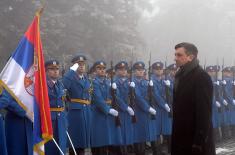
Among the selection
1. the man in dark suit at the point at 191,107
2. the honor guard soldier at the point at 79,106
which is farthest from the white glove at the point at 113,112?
the man in dark suit at the point at 191,107

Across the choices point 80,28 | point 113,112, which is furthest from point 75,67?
point 80,28

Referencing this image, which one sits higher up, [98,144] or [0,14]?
[0,14]

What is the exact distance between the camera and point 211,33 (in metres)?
39.5

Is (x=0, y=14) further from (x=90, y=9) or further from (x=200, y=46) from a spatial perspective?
(x=200, y=46)

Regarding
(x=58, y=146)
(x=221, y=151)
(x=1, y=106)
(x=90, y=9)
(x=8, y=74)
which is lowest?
(x=221, y=151)

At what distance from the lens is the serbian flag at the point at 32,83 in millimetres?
5590

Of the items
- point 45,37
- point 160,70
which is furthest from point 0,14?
point 160,70

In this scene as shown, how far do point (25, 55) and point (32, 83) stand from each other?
0.38 metres

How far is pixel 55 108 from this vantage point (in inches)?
255

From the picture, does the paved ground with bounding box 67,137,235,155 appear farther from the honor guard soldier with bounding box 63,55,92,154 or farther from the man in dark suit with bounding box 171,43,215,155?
the man in dark suit with bounding box 171,43,215,155

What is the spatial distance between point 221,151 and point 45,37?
955 cm

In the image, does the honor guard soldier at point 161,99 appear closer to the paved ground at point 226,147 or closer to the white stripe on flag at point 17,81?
the paved ground at point 226,147

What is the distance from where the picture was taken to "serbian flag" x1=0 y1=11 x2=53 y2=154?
5.59 meters

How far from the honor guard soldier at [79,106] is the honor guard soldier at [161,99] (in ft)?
7.20
